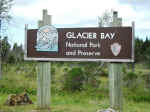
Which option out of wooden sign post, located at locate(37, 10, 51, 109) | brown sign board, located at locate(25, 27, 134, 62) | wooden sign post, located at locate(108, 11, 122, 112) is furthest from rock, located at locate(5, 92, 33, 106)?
wooden sign post, located at locate(108, 11, 122, 112)

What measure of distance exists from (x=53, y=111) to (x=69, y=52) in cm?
159

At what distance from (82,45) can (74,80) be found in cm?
692

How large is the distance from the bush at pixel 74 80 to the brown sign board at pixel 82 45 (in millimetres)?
6285

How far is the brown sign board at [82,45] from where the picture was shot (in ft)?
20.5

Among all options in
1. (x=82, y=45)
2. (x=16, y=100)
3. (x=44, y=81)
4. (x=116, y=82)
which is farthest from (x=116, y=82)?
(x=16, y=100)

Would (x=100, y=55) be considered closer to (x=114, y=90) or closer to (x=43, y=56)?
(x=114, y=90)

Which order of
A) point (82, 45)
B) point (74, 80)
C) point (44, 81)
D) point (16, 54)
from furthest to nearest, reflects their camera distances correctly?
point (16, 54)
point (74, 80)
point (44, 81)
point (82, 45)

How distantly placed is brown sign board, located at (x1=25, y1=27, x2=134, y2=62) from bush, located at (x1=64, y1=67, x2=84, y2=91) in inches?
247

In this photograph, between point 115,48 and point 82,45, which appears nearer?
point 115,48

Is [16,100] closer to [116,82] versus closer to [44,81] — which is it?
[44,81]

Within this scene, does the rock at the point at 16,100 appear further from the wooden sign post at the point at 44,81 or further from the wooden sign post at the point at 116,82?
the wooden sign post at the point at 116,82

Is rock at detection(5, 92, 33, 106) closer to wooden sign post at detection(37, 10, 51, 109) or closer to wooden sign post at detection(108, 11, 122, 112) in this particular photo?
wooden sign post at detection(37, 10, 51, 109)

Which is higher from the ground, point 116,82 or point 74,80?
point 116,82

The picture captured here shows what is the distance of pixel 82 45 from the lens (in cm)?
660
